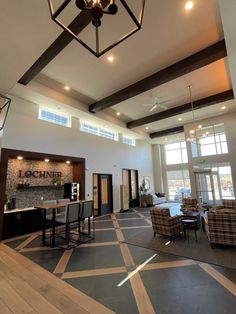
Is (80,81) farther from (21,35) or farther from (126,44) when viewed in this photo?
(21,35)

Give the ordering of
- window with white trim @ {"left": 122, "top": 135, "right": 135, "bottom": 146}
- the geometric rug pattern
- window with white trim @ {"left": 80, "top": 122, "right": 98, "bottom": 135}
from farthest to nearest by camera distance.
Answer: window with white trim @ {"left": 122, "top": 135, "right": 135, "bottom": 146}
window with white trim @ {"left": 80, "top": 122, "right": 98, "bottom": 135}
the geometric rug pattern

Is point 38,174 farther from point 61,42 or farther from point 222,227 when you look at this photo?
point 222,227

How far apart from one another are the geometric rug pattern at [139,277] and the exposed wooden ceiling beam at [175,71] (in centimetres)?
499

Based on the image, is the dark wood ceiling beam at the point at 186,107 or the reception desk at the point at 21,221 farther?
the dark wood ceiling beam at the point at 186,107

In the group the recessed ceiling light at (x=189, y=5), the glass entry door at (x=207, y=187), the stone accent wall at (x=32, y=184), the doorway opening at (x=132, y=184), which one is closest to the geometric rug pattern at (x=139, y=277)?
the stone accent wall at (x=32, y=184)

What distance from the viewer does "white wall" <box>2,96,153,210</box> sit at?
5.84 m

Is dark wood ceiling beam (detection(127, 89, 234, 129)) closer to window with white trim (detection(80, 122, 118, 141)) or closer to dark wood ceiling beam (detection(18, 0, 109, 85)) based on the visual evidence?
window with white trim (detection(80, 122, 118, 141))

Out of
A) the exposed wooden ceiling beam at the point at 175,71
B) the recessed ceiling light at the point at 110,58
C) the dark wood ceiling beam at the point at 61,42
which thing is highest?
the recessed ceiling light at the point at 110,58

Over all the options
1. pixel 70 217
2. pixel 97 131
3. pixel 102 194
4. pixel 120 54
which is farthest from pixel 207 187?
pixel 120 54

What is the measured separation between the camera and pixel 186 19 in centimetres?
370

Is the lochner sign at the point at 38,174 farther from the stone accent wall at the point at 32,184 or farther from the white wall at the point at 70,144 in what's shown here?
the white wall at the point at 70,144

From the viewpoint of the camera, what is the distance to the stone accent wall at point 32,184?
19.2 feet

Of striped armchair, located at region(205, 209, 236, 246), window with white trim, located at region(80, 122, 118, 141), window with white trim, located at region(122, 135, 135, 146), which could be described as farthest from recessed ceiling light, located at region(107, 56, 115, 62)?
window with white trim, located at region(122, 135, 135, 146)

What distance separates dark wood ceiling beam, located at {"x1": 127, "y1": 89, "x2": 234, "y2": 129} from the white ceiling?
0.26 m
